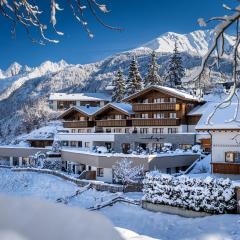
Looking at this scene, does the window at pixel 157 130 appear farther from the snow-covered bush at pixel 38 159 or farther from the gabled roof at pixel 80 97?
the gabled roof at pixel 80 97

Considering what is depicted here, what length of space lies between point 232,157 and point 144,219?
25.3ft

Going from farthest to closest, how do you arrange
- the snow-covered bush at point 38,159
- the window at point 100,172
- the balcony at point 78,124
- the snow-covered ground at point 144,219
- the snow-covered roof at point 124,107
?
the balcony at point 78,124 < the snow-covered roof at point 124,107 < the snow-covered bush at point 38,159 < the window at point 100,172 < the snow-covered ground at point 144,219

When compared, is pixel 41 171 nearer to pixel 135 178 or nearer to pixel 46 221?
pixel 135 178

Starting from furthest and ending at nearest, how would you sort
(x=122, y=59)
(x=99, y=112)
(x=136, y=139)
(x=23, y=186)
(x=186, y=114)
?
(x=122, y=59), (x=99, y=112), (x=186, y=114), (x=136, y=139), (x=23, y=186)

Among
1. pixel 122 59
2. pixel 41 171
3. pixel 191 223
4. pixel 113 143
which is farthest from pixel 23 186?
pixel 122 59

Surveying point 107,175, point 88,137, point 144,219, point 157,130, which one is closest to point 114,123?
point 88,137

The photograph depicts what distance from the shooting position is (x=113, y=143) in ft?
149

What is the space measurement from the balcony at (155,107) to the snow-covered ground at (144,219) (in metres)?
14.8

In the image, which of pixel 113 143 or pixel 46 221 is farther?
pixel 113 143

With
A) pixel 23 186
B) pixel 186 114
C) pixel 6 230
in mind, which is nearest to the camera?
pixel 6 230

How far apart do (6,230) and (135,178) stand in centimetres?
2804

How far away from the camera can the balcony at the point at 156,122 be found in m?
47.8

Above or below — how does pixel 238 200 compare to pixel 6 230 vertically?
below

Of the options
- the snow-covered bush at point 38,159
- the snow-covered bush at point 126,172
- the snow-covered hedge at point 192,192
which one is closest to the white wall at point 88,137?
the snow-covered bush at point 38,159
